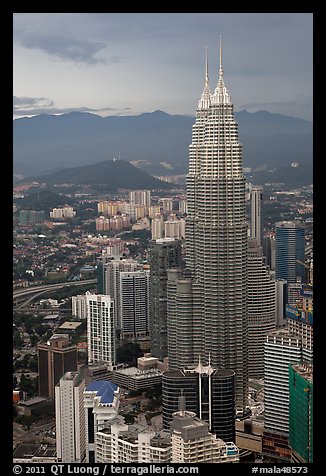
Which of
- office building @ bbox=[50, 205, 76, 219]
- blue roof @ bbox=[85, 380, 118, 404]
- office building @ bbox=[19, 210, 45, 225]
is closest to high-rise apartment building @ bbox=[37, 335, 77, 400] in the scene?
blue roof @ bbox=[85, 380, 118, 404]

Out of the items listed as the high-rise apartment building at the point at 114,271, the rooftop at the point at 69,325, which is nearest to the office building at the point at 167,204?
the high-rise apartment building at the point at 114,271

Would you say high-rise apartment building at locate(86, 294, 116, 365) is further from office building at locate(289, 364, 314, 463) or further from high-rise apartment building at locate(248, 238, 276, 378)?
office building at locate(289, 364, 314, 463)

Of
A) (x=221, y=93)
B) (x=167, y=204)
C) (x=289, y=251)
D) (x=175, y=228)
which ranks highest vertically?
(x=221, y=93)

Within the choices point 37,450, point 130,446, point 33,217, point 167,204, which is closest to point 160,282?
point 167,204

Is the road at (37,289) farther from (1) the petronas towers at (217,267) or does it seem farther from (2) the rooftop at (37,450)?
(2) the rooftop at (37,450)

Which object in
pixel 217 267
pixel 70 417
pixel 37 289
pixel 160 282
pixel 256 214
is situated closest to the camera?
pixel 70 417

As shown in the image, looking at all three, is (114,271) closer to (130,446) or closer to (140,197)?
(140,197)

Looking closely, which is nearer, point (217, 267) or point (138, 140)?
point (217, 267)
